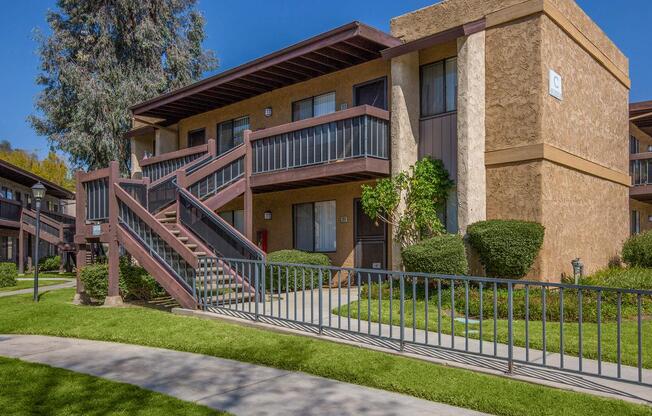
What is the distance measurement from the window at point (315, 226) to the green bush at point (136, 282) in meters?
5.63

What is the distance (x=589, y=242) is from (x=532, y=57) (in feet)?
17.4

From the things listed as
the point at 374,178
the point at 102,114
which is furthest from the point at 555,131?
the point at 102,114

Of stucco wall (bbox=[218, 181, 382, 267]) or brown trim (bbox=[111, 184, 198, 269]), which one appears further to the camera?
stucco wall (bbox=[218, 181, 382, 267])

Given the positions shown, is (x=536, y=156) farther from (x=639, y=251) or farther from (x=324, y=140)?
(x=639, y=251)

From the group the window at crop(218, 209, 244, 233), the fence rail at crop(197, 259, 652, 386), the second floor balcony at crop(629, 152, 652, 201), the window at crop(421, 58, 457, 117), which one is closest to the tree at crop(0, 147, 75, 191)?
the window at crop(218, 209, 244, 233)

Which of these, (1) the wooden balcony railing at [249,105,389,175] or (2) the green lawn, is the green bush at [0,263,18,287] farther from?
(2) the green lawn

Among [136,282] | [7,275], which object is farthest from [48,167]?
[136,282]

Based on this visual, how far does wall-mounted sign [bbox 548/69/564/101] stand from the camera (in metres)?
12.3

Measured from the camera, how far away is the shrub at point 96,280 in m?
12.3

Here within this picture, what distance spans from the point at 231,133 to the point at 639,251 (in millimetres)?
13538

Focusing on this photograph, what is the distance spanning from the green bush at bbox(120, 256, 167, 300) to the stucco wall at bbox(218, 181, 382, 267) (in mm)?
5547

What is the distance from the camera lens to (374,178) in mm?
14781

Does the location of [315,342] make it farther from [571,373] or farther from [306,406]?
[571,373]

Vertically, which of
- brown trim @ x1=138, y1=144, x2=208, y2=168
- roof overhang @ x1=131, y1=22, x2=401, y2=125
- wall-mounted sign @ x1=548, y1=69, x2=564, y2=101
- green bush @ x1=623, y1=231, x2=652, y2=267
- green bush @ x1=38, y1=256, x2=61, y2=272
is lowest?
green bush @ x1=38, y1=256, x2=61, y2=272
